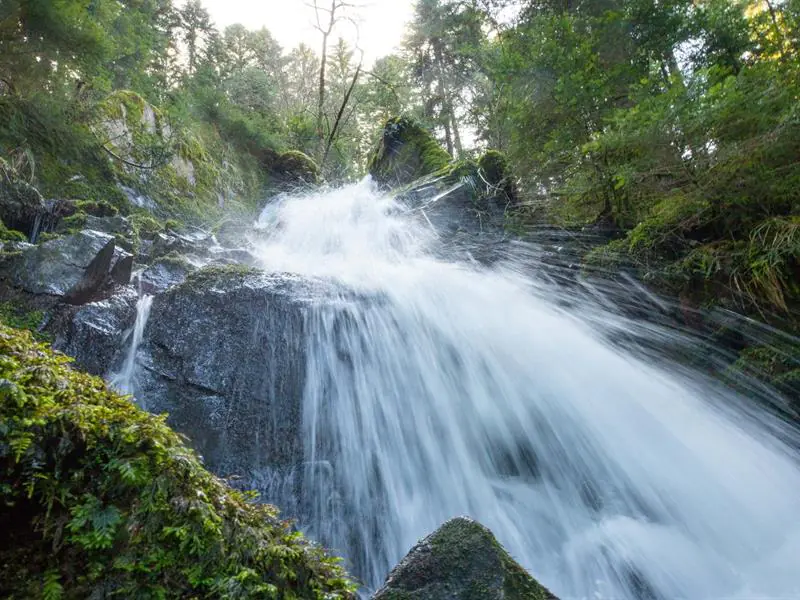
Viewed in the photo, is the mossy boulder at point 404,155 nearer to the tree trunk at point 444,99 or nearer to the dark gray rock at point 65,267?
the tree trunk at point 444,99

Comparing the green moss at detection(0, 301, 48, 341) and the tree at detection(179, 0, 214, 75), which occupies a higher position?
the tree at detection(179, 0, 214, 75)

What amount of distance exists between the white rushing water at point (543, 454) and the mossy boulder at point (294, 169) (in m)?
9.87

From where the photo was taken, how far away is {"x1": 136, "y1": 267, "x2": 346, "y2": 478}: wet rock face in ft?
14.6

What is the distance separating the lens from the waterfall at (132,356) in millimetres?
4586

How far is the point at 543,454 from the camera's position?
4.76 meters

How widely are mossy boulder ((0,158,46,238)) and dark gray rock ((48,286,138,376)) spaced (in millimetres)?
1946

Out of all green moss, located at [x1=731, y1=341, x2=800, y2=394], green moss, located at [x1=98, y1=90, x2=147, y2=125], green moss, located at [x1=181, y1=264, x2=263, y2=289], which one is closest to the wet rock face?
green moss, located at [x1=181, y1=264, x2=263, y2=289]

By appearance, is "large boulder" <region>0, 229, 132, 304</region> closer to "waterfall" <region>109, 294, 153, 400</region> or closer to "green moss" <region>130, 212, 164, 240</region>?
"waterfall" <region>109, 294, 153, 400</region>

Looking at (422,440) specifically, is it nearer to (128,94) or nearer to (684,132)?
(684,132)

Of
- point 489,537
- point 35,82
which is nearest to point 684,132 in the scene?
point 489,537

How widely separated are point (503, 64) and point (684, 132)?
3386 mm

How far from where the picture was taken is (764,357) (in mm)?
4980

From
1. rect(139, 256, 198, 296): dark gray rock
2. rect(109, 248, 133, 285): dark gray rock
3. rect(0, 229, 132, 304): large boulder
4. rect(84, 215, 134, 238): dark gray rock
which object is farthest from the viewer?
rect(84, 215, 134, 238): dark gray rock

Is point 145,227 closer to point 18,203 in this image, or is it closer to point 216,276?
point 18,203
